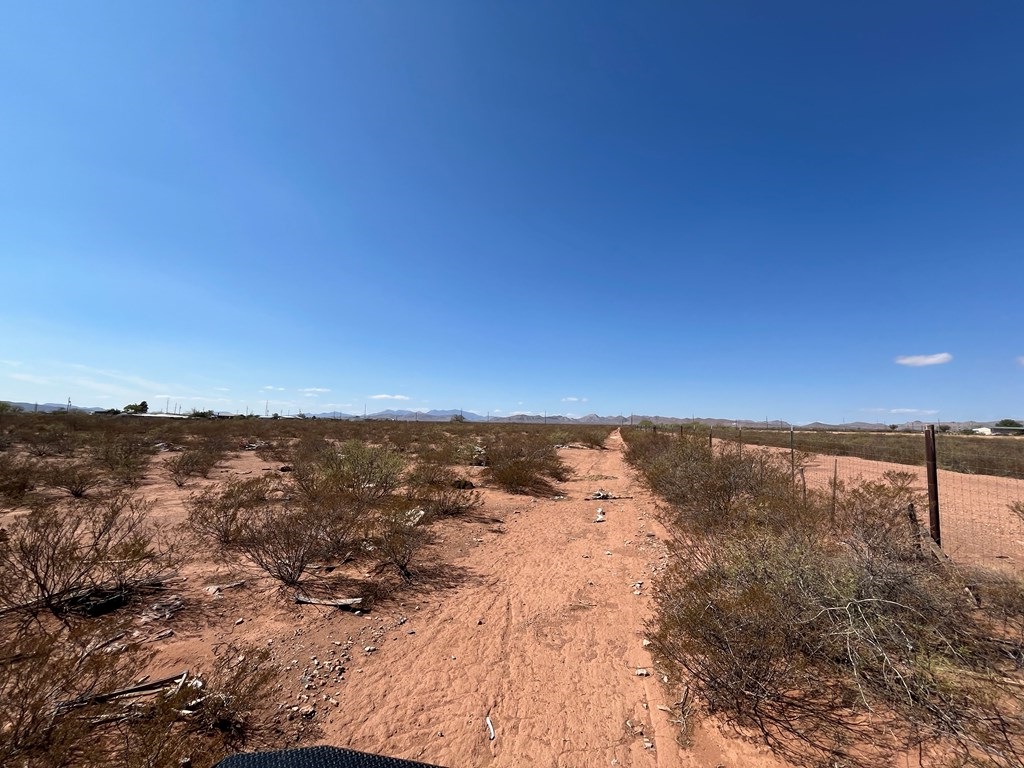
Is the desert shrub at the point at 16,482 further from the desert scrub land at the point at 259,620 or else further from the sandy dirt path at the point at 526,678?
the sandy dirt path at the point at 526,678

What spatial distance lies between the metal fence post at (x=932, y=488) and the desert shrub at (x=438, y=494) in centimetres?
867

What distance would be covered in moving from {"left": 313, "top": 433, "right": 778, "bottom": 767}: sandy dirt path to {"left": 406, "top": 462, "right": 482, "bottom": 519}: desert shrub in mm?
2578

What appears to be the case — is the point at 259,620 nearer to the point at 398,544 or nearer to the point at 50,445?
the point at 398,544

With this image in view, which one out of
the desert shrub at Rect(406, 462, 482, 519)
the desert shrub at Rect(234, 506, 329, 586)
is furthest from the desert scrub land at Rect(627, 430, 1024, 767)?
the desert shrub at Rect(406, 462, 482, 519)

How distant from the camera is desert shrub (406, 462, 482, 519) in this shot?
9623mm

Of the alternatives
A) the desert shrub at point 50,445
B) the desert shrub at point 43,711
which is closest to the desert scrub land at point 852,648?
the desert shrub at point 43,711

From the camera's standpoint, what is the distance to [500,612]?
534cm

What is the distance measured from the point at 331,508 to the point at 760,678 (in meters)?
6.19

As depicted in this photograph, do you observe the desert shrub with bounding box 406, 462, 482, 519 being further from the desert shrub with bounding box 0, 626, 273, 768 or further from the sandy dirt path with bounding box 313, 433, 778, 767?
the desert shrub with bounding box 0, 626, 273, 768

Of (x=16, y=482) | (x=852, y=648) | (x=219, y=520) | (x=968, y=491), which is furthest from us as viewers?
(x=968, y=491)

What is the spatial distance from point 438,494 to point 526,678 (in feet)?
20.7

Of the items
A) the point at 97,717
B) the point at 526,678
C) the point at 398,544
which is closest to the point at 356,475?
the point at 398,544

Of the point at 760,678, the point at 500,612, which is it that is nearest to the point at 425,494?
the point at 500,612

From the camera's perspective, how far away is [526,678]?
4055 millimetres
